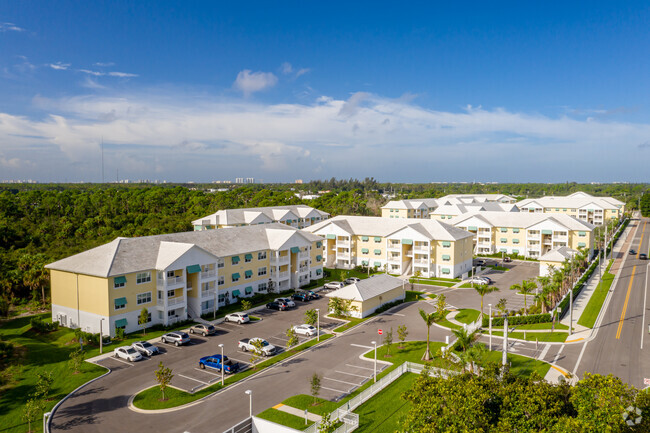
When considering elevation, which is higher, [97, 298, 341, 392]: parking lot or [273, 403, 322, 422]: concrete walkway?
[273, 403, 322, 422]: concrete walkway

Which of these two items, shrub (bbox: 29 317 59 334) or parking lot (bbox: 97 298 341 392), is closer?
parking lot (bbox: 97 298 341 392)

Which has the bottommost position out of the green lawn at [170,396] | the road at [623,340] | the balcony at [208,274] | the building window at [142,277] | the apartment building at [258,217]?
the green lawn at [170,396]

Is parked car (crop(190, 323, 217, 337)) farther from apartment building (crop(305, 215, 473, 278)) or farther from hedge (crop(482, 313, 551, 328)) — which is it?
apartment building (crop(305, 215, 473, 278))

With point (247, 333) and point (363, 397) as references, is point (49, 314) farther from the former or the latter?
point (363, 397)

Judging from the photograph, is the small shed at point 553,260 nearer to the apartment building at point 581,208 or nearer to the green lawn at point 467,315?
the green lawn at point 467,315

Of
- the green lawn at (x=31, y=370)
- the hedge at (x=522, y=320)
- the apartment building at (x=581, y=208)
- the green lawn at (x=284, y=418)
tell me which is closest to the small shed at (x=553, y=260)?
the hedge at (x=522, y=320)


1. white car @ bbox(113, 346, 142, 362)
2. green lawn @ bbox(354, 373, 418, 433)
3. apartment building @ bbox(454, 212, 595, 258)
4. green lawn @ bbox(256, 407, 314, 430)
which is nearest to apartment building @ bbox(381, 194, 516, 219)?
apartment building @ bbox(454, 212, 595, 258)

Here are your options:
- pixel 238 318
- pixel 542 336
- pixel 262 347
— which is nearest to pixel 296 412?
pixel 262 347
